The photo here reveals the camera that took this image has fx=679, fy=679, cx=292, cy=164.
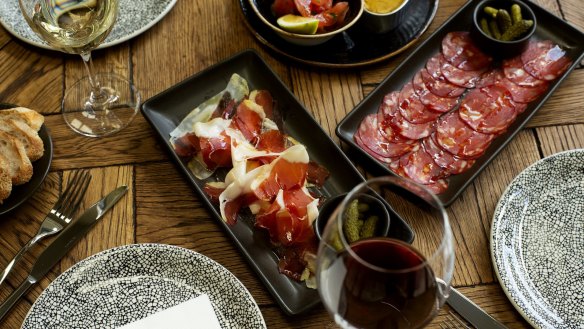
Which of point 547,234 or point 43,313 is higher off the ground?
point 43,313

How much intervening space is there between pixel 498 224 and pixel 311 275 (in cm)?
32

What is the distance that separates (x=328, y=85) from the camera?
131 cm

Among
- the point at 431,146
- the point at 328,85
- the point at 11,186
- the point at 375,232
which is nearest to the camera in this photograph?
the point at 375,232

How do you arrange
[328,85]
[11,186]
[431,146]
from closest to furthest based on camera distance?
[11,186]
[431,146]
[328,85]

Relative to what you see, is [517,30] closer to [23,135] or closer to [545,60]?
[545,60]

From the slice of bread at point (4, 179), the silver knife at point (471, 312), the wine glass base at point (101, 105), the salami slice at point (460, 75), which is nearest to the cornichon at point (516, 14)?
the salami slice at point (460, 75)

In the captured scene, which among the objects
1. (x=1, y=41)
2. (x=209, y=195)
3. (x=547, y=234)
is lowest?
(x=547, y=234)

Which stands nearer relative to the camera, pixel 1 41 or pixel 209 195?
pixel 209 195

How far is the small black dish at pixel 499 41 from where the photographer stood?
1.27 m

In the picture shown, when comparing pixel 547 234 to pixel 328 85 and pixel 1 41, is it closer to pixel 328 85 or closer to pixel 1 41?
pixel 328 85

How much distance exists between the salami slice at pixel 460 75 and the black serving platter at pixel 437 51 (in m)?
0.05

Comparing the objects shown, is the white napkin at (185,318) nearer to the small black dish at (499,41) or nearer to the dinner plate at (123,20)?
the dinner plate at (123,20)

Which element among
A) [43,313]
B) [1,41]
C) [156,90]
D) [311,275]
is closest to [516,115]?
[311,275]

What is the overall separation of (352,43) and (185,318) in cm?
64
